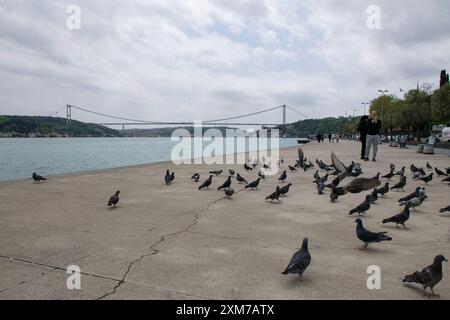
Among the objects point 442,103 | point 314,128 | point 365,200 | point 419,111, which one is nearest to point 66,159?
point 442,103

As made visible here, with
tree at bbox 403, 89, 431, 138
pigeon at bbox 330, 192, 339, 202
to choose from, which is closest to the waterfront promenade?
pigeon at bbox 330, 192, 339, 202

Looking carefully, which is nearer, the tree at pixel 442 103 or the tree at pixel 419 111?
the tree at pixel 442 103

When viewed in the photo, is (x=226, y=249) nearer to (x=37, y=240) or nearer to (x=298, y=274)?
(x=298, y=274)

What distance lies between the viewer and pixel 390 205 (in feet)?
24.3

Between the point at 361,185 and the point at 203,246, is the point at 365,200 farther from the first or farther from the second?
the point at 203,246

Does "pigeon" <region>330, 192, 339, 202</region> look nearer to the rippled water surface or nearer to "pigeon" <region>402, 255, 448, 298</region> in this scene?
"pigeon" <region>402, 255, 448, 298</region>

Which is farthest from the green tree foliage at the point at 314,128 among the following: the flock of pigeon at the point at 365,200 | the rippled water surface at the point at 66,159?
the flock of pigeon at the point at 365,200

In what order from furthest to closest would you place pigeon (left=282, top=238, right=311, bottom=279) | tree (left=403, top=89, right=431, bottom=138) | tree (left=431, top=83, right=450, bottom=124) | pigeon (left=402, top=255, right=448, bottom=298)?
tree (left=403, top=89, right=431, bottom=138), tree (left=431, top=83, right=450, bottom=124), pigeon (left=282, top=238, right=311, bottom=279), pigeon (left=402, top=255, right=448, bottom=298)

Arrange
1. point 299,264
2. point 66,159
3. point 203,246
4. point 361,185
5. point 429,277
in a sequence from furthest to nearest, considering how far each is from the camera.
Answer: point 66,159
point 361,185
point 203,246
point 299,264
point 429,277

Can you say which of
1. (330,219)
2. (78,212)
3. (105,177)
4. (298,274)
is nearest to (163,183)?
(105,177)

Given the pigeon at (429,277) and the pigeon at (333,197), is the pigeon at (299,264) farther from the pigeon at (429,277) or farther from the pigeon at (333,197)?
the pigeon at (333,197)

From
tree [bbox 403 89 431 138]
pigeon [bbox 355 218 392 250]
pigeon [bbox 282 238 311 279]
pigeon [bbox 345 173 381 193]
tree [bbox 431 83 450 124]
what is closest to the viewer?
pigeon [bbox 282 238 311 279]
